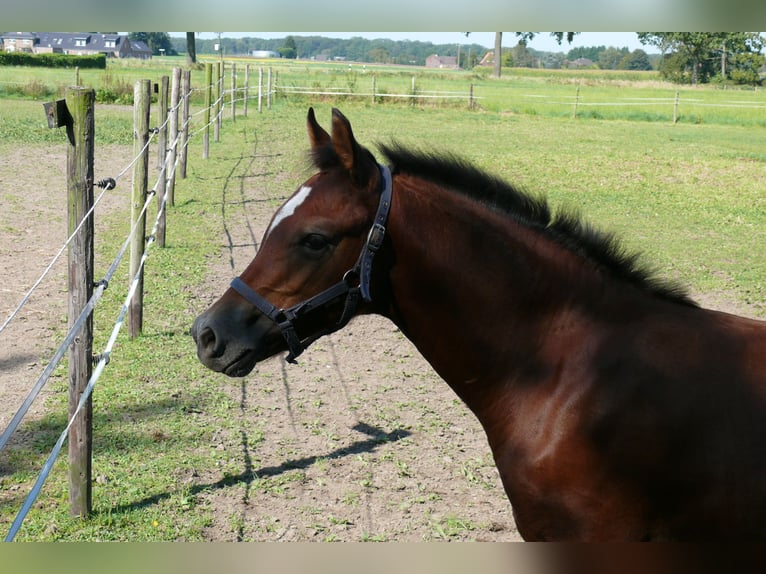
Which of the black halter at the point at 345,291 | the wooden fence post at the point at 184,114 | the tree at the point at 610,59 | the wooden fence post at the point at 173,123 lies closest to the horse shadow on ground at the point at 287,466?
the black halter at the point at 345,291

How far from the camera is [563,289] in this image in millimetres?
2328

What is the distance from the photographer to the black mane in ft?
7.76

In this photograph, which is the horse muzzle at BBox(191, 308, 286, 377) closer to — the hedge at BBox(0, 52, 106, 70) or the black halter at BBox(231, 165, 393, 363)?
the black halter at BBox(231, 165, 393, 363)

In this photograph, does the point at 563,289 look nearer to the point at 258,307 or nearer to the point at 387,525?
the point at 258,307

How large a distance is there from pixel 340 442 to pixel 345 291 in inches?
102

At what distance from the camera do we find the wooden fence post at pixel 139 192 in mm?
6230

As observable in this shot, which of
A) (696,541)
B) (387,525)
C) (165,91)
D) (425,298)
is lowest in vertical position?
(387,525)

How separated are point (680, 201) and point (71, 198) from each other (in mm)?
11552

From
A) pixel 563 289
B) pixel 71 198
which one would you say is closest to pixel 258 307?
pixel 563 289

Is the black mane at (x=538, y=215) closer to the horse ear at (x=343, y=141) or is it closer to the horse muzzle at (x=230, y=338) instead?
the horse ear at (x=343, y=141)

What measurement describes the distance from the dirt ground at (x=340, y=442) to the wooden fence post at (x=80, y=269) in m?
0.66

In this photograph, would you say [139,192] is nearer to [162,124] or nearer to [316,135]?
[162,124]

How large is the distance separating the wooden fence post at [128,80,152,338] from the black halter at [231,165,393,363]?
4.08 m

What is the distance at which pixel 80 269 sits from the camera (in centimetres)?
355
